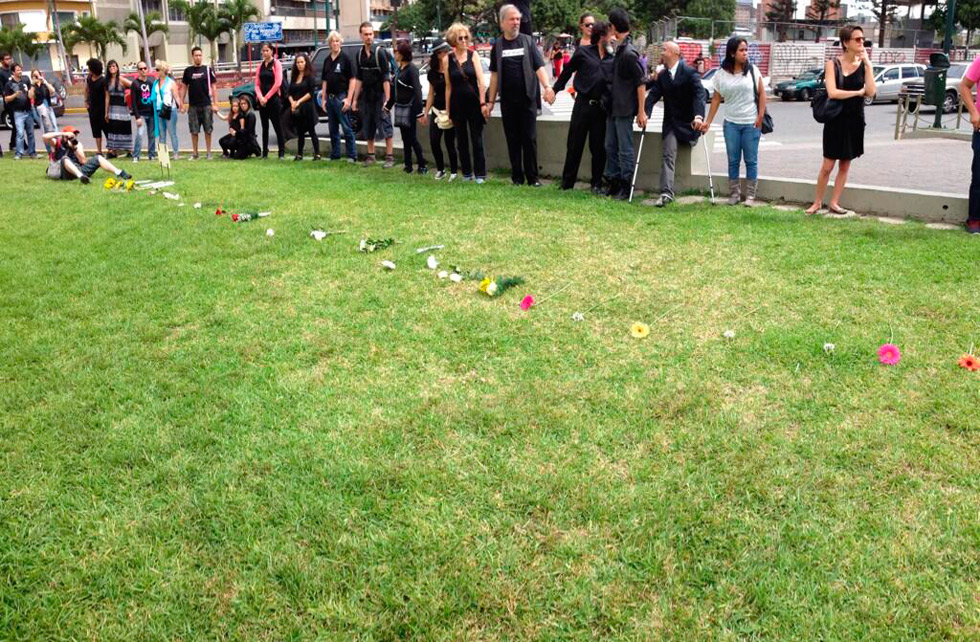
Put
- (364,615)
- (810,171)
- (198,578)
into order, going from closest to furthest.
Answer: (364,615) < (198,578) < (810,171)

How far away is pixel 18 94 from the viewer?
14.4 m

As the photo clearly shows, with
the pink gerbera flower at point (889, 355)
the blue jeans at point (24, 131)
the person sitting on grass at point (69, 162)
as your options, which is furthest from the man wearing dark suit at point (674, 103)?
the blue jeans at point (24, 131)

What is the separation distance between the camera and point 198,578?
2.79 metres

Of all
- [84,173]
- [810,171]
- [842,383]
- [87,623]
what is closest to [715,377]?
[842,383]

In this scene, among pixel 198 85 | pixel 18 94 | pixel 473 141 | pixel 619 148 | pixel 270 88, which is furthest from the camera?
pixel 18 94

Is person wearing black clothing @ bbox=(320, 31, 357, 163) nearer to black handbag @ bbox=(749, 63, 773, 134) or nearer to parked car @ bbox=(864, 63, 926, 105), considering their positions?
black handbag @ bbox=(749, 63, 773, 134)

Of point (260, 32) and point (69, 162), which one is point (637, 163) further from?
point (260, 32)

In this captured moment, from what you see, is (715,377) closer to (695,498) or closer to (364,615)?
(695,498)

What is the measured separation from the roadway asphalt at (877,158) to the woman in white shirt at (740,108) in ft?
5.44

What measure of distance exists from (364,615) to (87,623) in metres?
0.88

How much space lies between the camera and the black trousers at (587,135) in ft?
29.6

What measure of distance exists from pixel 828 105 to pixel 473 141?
167 inches

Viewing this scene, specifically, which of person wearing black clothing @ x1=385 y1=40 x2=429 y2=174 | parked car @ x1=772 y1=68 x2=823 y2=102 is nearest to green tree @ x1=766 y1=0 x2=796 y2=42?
parked car @ x1=772 y1=68 x2=823 y2=102

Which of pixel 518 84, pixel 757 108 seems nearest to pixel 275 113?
pixel 518 84
